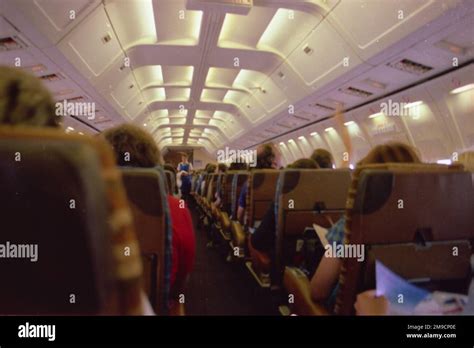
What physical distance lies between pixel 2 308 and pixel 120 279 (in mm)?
358

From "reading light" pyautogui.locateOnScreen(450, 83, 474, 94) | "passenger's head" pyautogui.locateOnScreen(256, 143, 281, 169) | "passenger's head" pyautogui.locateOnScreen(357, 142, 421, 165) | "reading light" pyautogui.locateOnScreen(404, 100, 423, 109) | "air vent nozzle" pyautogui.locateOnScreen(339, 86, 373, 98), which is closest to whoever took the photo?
"passenger's head" pyautogui.locateOnScreen(357, 142, 421, 165)

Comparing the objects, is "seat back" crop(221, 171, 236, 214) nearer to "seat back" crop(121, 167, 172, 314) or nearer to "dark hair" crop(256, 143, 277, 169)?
"dark hair" crop(256, 143, 277, 169)

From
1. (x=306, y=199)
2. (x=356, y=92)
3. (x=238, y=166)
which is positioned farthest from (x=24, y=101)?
(x=356, y=92)

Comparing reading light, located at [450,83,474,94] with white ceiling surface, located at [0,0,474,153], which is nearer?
white ceiling surface, located at [0,0,474,153]

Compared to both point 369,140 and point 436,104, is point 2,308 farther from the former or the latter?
point 369,140

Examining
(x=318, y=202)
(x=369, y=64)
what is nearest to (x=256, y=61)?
(x=369, y=64)

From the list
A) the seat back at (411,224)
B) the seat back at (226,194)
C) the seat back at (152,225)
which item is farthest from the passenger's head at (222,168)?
the seat back at (411,224)

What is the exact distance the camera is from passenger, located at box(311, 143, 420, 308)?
163 centimetres

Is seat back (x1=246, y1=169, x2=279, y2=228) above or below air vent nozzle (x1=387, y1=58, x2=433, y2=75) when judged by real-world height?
below

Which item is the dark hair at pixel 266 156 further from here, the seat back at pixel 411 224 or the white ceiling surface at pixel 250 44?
the seat back at pixel 411 224

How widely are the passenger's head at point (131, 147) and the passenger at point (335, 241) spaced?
3.20 feet

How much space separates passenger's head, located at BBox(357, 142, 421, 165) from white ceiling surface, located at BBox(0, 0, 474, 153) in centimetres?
197

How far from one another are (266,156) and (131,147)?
8.16 feet

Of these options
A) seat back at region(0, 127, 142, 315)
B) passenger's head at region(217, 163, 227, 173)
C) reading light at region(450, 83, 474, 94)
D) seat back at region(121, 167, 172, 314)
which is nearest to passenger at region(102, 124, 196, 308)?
seat back at region(121, 167, 172, 314)
